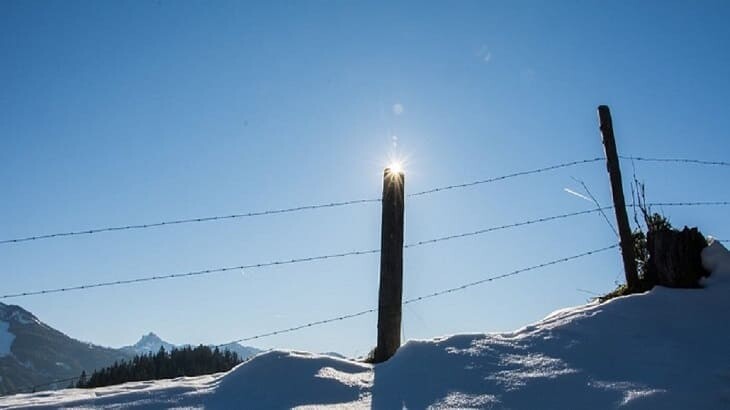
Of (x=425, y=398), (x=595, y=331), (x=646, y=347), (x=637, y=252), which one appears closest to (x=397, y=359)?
(x=425, y=398)

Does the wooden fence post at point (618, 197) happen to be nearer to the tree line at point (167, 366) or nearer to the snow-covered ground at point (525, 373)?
the snow-covered ground at point (525, 373)

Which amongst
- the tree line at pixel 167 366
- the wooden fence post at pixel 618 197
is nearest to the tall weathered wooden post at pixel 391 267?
the wooden fence post at pixel 618 197

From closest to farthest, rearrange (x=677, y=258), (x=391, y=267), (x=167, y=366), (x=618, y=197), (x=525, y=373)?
(x=525, y=373)
(x=677, y=258)
(x=391, y=267)
(x=618, y=197)
(x=167, y=366)

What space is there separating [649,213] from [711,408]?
14.3 feet

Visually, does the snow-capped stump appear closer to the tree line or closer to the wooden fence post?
the wooden fence post

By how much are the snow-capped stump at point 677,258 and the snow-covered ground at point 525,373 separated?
44 cm

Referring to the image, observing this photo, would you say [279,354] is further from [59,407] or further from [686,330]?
[686,330]

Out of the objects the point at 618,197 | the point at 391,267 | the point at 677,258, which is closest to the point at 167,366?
the point at 391,267

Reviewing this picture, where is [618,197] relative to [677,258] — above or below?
above

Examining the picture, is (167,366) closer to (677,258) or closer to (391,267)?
(391,267)

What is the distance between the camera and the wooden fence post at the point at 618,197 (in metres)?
6.47

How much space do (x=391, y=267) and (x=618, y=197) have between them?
3212 mm

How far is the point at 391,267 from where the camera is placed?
6.05m

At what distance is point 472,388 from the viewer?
395 cm
